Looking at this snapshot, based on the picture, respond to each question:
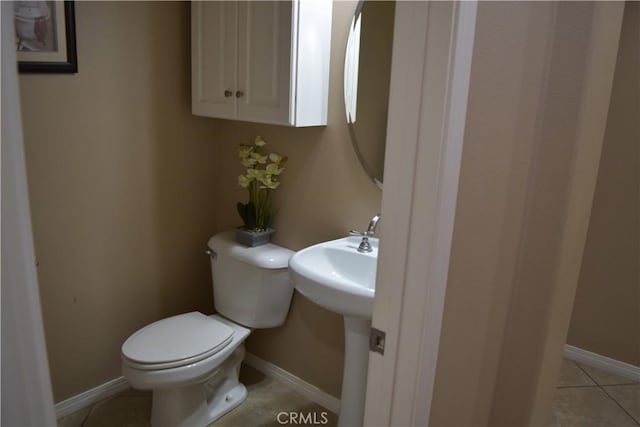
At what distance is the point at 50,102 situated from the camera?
1922 millimetres

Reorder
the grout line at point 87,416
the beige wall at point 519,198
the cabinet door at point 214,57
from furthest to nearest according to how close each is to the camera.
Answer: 1. the grout line at point 87,416
2. the cabinet door at point 214,57
3. the beige wall at point 519,198

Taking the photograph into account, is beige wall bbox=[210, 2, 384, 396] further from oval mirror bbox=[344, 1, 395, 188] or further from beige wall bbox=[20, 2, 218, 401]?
beige wall bbox=[20, 2, 218, 401]

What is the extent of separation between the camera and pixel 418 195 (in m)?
0.93

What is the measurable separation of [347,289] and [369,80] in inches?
Result: 31.3

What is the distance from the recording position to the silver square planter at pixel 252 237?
223cm

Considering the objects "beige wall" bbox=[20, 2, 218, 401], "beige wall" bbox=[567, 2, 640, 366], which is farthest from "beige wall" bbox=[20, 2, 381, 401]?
"beige wall" bbox=[567, 2, 640, 366]

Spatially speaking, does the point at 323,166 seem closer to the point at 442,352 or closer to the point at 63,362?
the point at 442,352

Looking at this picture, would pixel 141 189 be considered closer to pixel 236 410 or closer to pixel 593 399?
pixel 236 410

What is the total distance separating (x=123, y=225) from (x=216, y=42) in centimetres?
85

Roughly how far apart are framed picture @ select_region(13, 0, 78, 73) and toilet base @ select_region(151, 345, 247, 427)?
1.27 metres

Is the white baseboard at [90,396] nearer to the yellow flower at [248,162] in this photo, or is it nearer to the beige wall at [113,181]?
the beige wall at [113,181]

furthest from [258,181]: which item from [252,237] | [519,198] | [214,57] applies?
[519,198]

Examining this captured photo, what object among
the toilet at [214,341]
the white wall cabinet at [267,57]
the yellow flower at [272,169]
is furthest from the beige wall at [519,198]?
the yellow flower at [272,169]

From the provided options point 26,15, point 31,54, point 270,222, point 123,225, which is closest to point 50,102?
point 31,54
